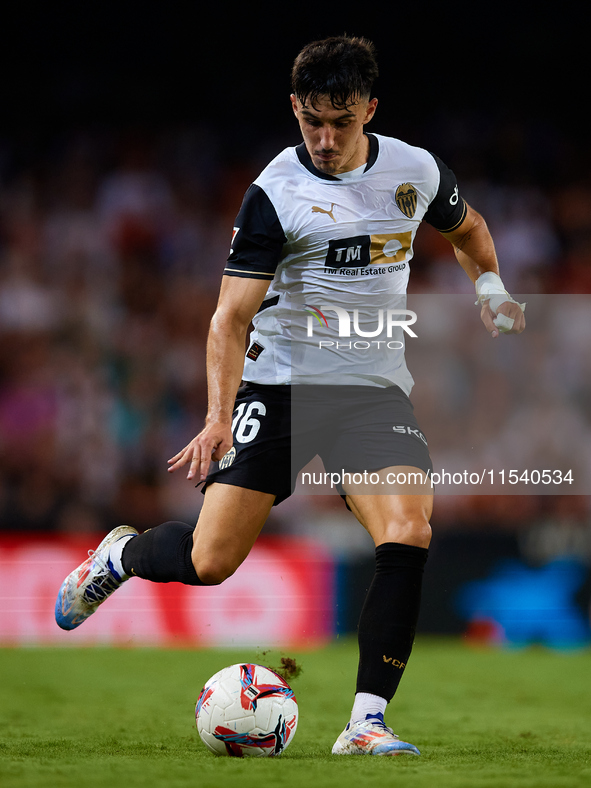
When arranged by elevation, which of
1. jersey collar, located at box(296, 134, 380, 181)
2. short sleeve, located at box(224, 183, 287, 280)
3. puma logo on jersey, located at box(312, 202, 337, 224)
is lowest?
short sleeve, located at box(224, 183, 287, 280)

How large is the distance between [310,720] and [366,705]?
1.45 meters

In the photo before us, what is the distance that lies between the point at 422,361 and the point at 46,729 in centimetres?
657

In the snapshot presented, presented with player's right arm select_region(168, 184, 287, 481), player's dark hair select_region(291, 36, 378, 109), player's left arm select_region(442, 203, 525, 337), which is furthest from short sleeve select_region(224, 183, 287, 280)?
player's left arm select_region(442, 203, 525, 337)

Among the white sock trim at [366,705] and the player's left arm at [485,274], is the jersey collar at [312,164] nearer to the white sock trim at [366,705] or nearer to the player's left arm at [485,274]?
the player's left arm at [485,274]

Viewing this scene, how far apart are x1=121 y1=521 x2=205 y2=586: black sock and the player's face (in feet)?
5.68

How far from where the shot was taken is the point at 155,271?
11.8 m

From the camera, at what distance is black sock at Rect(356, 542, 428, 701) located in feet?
12.4

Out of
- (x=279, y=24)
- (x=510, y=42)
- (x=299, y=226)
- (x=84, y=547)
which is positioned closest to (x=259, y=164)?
(x=279, y=24)

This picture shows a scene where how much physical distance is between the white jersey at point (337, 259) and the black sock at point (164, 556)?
0.79 meters

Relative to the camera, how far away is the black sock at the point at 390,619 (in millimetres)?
3787

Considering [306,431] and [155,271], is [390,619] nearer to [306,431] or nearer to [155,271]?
[306,431]

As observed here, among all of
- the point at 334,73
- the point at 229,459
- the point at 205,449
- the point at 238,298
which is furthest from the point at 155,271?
the point at 205,449

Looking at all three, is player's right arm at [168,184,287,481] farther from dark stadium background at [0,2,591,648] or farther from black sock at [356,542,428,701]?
dark stadium background at [0,2,591,648]

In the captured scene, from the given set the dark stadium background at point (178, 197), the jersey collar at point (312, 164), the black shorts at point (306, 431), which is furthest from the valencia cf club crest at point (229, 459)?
the dark stadium background at point (178, 197)
